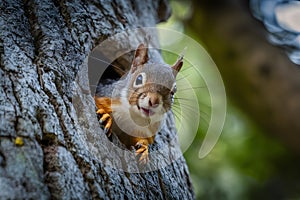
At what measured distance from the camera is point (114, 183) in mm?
1406

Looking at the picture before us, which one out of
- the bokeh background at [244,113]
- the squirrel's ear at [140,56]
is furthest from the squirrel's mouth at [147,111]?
the bokeh background at [244,113]

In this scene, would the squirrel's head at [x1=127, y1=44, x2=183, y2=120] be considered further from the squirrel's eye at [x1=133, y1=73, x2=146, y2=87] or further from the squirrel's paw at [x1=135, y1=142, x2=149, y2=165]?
the squirrel's paw at [x1=135, y1=142, x2=149, y2=165]

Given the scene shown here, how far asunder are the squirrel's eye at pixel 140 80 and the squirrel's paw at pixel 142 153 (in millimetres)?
223

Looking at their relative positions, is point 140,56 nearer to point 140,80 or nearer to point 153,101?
point 140,80

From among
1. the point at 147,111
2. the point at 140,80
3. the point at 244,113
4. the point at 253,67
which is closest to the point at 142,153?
the point at 147,111

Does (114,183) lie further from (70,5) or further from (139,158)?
(70,5)

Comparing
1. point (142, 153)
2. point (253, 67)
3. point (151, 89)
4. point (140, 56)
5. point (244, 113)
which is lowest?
point (244, 113)

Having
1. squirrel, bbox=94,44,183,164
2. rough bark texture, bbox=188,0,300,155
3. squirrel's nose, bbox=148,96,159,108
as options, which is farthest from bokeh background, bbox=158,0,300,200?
squirrel's nose, bbox=148,96,159,108

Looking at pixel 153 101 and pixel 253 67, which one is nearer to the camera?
pixel 153 101

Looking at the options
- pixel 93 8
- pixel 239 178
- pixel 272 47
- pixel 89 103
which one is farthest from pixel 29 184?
pixel 239 178

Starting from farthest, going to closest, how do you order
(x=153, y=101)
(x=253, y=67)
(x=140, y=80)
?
(x=253, y=67), (x=140, y=80), (x=153, y=101)

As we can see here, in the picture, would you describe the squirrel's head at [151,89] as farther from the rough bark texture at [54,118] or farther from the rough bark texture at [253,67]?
the rough bark texture at [253,67]

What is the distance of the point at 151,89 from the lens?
1.66 m

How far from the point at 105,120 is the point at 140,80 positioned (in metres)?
0.22
